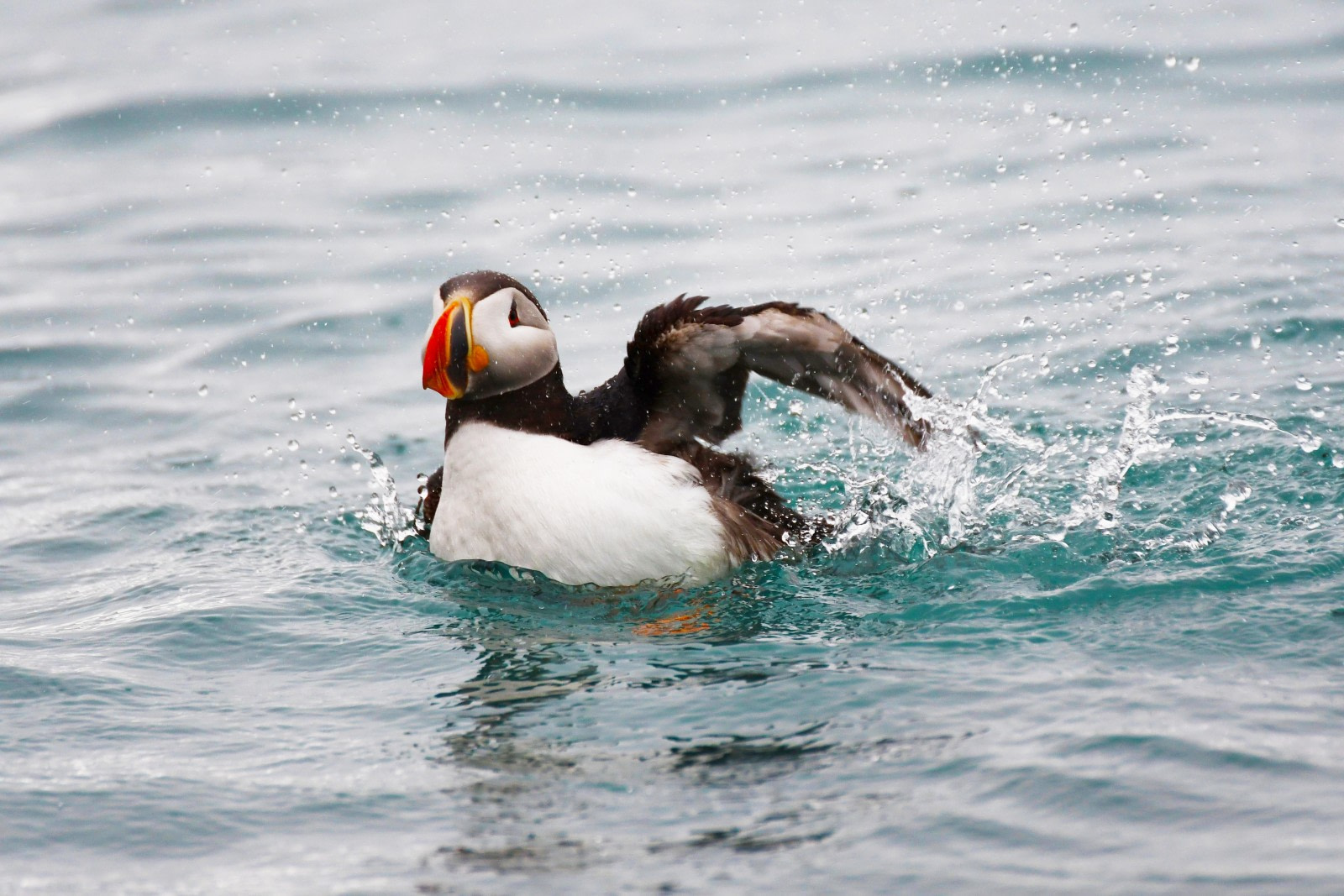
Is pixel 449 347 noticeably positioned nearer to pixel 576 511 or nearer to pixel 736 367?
pixel 576 511

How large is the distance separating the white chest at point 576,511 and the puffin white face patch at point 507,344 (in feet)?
0.62

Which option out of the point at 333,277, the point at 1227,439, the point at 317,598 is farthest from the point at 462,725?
the point at 333,277

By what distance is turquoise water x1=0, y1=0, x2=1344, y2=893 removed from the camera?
13.4 feet

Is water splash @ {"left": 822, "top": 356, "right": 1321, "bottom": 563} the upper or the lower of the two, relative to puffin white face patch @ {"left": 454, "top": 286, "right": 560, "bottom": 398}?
lower

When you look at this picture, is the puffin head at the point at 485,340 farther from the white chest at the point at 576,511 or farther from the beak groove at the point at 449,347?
the white chest at the point at 576,511

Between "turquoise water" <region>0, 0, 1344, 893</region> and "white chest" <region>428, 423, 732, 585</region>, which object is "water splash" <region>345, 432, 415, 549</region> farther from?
"white chest" <region>428, 423, 732, 585</region>

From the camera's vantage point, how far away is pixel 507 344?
5676 millimetres

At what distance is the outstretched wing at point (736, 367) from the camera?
5707 mm

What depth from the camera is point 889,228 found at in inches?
399

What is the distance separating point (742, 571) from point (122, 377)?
4879 mm

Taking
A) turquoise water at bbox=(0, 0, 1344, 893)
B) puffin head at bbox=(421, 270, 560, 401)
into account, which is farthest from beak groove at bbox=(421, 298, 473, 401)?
turquoise water at bbox=(0, 0, 1344, 893)

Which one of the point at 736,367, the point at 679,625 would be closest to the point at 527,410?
the point at 736,367

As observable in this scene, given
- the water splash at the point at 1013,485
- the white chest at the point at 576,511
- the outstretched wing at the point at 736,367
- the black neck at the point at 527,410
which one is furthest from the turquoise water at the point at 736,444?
the black neck at the point at 527,410

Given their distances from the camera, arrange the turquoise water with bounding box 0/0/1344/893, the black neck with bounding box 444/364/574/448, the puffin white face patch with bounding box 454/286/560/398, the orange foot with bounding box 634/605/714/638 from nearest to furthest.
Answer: the turquoise water with bounding box 0/0/1344/893, the orange foot with bounding box 634/605/714/638, the puffin white face patch with bounding box 454/286/560/398, the black neck with bounding box 444/364/574/448
